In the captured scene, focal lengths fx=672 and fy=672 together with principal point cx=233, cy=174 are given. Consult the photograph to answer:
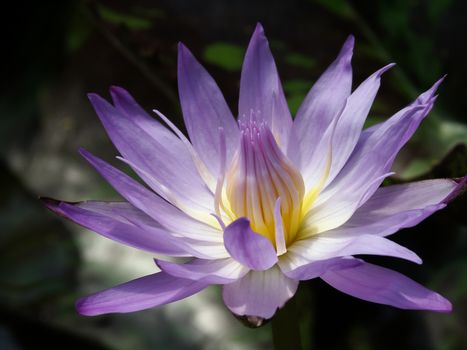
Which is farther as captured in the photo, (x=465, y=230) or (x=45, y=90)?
(x=45, y=90)

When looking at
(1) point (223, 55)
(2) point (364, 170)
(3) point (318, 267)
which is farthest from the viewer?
(1) point (223, 55)

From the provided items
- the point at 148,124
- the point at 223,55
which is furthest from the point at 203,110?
the point at 223,55

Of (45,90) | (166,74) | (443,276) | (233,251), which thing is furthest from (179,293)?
(45,90)

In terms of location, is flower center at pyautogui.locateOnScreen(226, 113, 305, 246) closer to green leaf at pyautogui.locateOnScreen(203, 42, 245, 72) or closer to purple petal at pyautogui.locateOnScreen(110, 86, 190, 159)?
purple petal at pyautogui.locateOnScreen(110, 86, 190, 159)

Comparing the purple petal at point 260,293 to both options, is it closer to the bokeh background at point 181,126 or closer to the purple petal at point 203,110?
the purple petal at point 203,110

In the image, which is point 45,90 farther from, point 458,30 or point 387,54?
point 458,30

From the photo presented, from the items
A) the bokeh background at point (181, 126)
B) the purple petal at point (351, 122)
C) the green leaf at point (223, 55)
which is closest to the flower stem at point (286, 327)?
the purple petal at point (351, 122)

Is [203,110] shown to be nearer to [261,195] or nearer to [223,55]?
[261,195]
